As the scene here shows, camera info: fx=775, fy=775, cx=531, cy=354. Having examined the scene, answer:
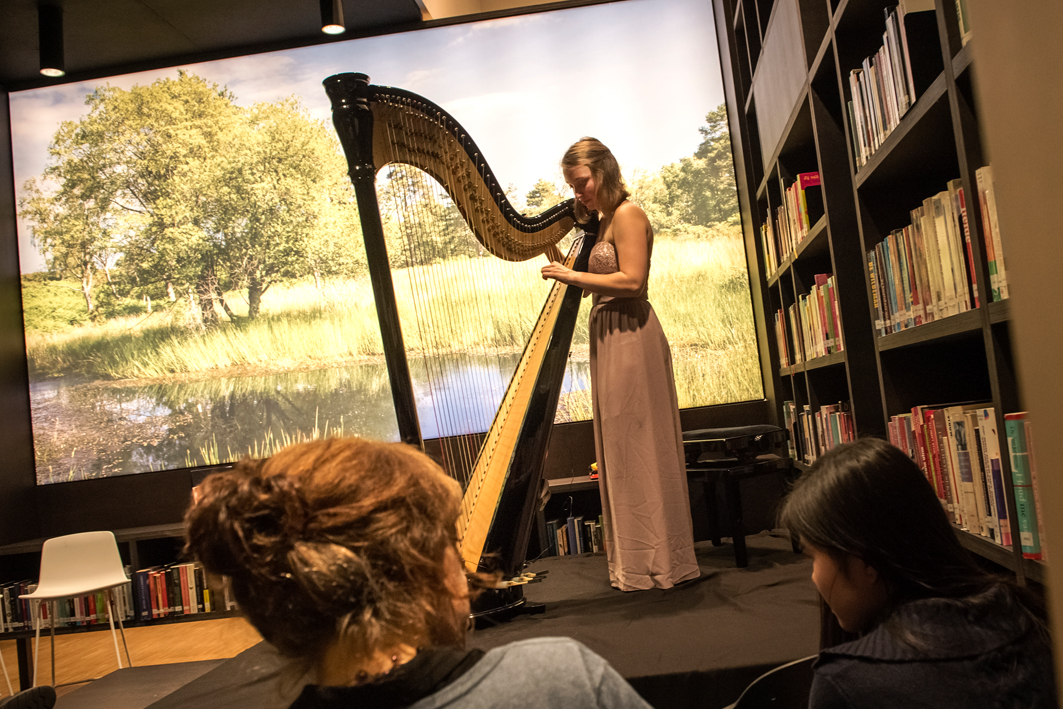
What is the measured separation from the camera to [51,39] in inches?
159

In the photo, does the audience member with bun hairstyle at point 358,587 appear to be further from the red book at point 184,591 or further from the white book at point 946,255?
the red book at point 184,591

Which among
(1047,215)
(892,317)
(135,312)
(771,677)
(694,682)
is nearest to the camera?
(1047,215)

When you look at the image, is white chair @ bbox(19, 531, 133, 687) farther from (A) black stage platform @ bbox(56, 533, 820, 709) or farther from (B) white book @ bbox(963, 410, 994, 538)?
(B) white book @ bbox(963, 410, 994, 538)

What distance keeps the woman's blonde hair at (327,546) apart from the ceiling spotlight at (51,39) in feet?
14.1

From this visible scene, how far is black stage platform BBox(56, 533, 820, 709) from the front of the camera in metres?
1.69

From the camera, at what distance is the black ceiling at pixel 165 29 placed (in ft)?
14.0

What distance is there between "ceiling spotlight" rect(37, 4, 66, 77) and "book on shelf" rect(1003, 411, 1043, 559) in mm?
4515

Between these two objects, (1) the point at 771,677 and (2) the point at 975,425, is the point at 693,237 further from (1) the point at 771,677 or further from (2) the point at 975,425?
(1) the point at 771,677

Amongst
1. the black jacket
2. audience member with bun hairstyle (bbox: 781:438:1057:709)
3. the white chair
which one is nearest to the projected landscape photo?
the white chair

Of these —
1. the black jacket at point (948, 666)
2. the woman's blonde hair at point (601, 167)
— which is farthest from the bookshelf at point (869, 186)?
the woman's blonde hair at point (601, 167)

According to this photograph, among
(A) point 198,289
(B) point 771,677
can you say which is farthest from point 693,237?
(B) point 771,677

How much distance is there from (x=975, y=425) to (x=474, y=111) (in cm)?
375

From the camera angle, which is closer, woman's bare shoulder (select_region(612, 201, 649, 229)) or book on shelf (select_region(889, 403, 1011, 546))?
book on shelf (select_region(889, 403, 1011, 546))

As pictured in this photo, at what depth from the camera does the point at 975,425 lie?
1.46 meters
